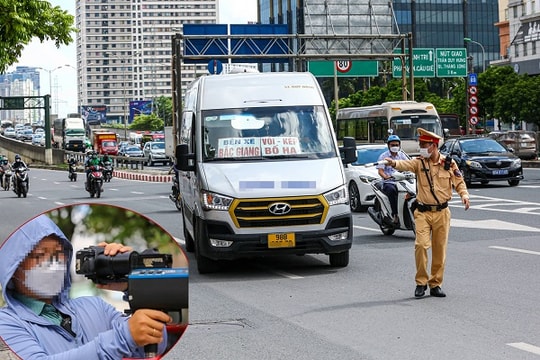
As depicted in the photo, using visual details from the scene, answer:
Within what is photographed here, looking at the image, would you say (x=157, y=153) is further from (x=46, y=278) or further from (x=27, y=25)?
(x=46, y=278)

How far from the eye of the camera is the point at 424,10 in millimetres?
123188

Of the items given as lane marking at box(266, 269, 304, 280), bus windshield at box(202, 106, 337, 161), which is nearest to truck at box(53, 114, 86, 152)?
bus windshield at box(202, 106, 337, 161)

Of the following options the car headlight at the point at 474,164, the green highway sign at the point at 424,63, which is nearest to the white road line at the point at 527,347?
the car headlight at the point at 474,164

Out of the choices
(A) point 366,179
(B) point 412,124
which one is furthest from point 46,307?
(B) point 412,124

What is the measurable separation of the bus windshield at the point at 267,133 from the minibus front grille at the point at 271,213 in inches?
34.9

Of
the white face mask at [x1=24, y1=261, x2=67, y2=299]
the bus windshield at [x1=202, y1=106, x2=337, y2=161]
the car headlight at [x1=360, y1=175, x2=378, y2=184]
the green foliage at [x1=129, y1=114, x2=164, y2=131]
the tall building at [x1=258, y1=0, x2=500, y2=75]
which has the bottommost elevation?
the car headlight at [x1=360, y1=175, x2=378, y2=184]

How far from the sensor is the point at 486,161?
3091cm

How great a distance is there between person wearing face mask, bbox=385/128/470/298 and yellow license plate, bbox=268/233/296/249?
2.09m

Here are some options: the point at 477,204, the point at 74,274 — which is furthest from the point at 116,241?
the point at 477,204

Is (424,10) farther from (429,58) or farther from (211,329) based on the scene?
(211,329)

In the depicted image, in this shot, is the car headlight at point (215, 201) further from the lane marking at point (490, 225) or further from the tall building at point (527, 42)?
the tall building at point (527, 42)

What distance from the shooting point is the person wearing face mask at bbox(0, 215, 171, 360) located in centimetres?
280

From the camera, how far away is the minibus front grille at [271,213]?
41.8 ft

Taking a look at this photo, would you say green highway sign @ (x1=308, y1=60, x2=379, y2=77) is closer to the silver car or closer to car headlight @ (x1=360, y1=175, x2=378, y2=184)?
the silver car
